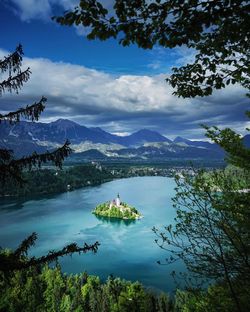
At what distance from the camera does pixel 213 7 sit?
14.8 feet

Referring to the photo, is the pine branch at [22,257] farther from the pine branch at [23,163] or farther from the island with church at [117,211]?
the island with church at [117,211]

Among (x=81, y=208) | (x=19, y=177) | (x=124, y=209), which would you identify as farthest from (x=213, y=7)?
(x=81, y=208)

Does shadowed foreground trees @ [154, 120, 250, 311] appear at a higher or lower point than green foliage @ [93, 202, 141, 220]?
higher

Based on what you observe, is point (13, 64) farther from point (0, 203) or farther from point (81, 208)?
point (0, 203)

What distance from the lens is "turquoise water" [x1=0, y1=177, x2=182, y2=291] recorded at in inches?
2662

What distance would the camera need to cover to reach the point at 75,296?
47.7 meters

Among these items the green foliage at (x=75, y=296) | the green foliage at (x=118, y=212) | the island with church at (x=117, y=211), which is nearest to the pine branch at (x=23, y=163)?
the green foliage at (x=75, y=296)

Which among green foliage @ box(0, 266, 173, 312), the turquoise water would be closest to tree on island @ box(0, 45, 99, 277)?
green foliage @ box(0, 266, 173, 312)

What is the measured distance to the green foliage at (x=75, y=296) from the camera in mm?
41969

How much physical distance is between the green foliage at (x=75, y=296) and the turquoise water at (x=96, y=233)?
12.9 m

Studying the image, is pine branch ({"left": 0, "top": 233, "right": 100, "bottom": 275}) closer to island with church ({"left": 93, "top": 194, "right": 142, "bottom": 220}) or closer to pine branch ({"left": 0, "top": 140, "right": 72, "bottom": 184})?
pine branch ({"left": 0, "top": 140, "right": 72, "bottom": 184})

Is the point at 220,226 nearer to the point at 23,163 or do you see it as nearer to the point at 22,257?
the point at 23,163

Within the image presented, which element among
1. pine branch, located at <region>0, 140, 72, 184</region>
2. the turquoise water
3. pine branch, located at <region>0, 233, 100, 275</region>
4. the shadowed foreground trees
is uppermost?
pine branch, located at <region>0, 140, 72, 184</region>

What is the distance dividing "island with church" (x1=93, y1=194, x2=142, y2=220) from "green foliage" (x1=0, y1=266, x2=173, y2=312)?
64.8m
